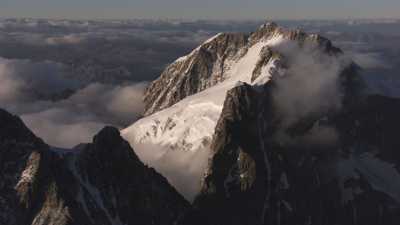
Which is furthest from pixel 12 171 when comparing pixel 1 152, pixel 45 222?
pixel 45 222

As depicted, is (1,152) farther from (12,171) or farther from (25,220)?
(25,220)

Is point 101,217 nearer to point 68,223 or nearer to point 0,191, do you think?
point 68,223

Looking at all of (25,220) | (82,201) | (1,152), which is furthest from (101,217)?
(1,152)

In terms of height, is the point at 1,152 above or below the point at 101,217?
above

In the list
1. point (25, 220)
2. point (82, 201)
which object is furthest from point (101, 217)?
point (25, 220)

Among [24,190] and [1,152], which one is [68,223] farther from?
[1,152]

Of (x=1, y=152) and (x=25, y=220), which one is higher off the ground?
(x=1, y=152)

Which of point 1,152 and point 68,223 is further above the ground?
point 1,152
